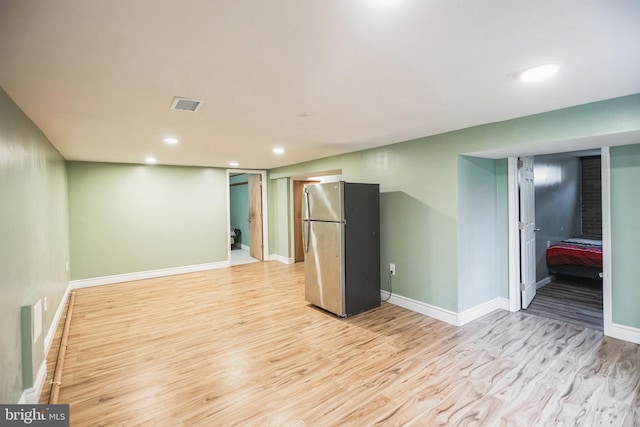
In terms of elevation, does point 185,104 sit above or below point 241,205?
above

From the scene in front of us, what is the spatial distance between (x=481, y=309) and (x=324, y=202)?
231 centimetres

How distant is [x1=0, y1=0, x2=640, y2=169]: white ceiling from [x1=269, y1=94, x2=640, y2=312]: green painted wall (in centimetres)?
25

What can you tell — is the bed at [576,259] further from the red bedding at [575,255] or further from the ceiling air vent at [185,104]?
the ceiling air vent at [185,104]

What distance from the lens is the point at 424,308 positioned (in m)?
3.78

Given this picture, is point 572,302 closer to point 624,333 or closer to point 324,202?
point 624,333

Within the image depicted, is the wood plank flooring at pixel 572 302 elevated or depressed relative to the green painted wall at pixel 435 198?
Result: depressed

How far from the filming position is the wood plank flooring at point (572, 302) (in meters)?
3.53

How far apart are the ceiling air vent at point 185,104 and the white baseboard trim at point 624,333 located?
4.33 meters

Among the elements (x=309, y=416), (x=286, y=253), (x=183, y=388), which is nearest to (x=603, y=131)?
(x=309, y=416)

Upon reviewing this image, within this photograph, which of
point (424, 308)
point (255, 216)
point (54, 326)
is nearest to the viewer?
point (54, 326)

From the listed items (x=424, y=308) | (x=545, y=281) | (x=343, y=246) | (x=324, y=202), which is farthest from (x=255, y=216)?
(x=545, y=281)

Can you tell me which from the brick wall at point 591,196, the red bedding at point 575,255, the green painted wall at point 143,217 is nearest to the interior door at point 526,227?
the red bedding at point 575,255

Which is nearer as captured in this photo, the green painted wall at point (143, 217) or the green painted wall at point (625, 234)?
the green painted wall at point (625, 234)

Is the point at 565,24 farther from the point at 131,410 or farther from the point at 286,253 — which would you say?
the point at 286,253
